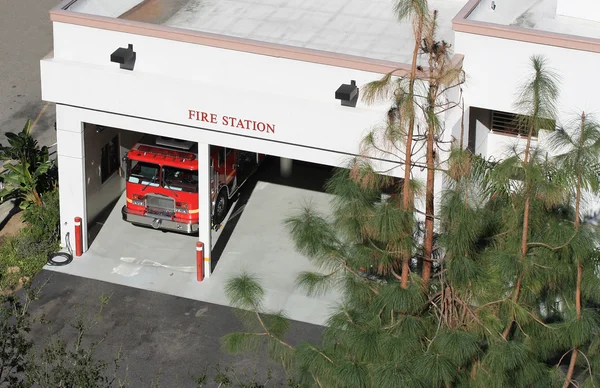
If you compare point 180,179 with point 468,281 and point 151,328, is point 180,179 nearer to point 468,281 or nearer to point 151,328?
point 151,328

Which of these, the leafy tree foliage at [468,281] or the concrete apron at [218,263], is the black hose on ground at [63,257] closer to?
the concrete apron at [218,263]

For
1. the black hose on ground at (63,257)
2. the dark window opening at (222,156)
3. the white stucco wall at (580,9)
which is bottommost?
the black hose on ground at (63,257)

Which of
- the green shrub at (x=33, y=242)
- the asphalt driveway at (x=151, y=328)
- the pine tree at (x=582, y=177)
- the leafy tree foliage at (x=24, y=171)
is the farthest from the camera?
the leafy tree foliage at (x=24, y=171)

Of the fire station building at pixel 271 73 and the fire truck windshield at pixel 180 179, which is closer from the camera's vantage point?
the fire station building at pixel 271 73

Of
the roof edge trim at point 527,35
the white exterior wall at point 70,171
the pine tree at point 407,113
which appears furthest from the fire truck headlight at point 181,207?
the pine tree at point 407,113

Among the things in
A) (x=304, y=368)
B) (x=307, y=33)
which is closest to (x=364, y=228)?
(x=304, y=368)

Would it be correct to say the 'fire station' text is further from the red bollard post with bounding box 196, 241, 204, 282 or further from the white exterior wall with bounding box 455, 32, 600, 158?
the white exterior wall with bounding box 455, 32, 600, 158

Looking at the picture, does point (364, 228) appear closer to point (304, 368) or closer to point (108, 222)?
point (304, 368)

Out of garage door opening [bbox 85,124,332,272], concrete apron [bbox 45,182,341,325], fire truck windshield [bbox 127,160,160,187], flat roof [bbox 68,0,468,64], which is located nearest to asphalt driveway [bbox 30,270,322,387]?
concrete apron [bbox 45,182,341,325]
